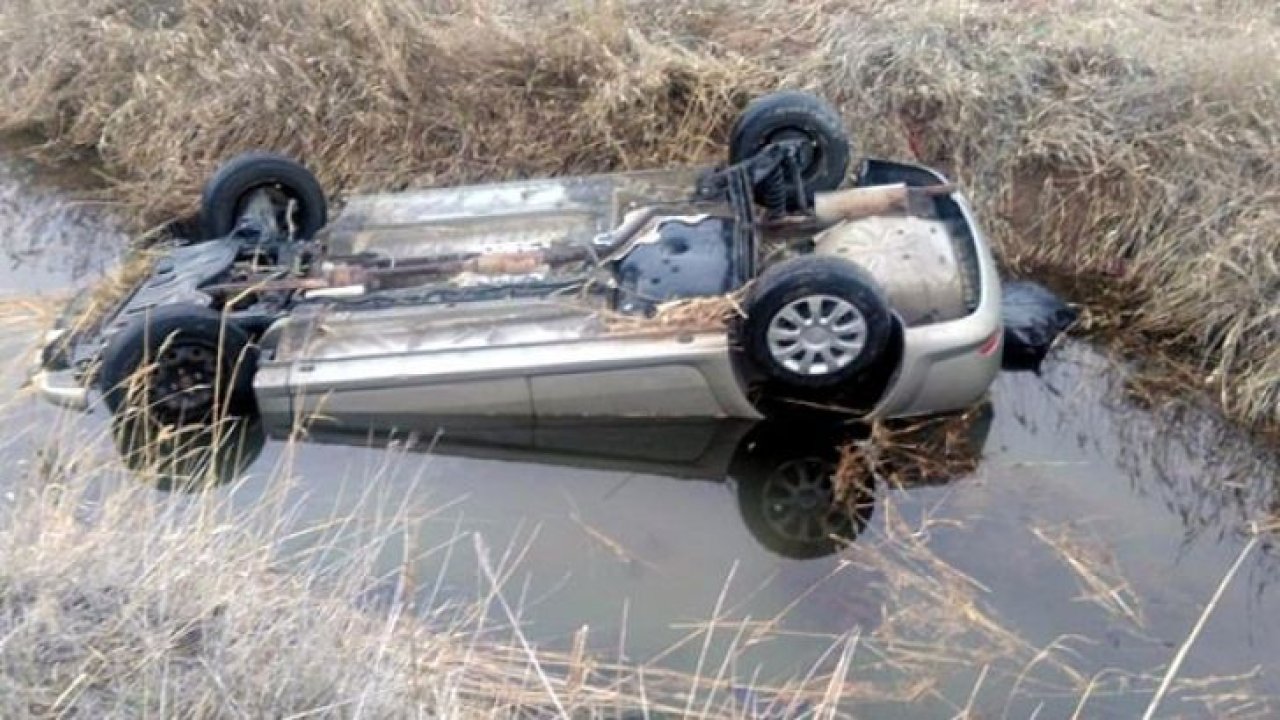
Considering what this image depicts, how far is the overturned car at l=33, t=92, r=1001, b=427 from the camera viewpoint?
626cm

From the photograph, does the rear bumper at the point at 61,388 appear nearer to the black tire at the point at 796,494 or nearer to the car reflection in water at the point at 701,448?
the car reflection in water at the point at 701,448

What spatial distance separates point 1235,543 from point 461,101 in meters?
5.35

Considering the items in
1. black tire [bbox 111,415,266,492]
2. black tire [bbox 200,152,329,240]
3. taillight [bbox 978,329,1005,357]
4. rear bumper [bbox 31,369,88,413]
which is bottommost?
black tire [bbox 111,415,266,492]

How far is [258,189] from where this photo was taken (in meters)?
7.70

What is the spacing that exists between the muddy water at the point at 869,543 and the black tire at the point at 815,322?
1.28 feet

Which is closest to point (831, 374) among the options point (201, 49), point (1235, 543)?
point (1235, 543)

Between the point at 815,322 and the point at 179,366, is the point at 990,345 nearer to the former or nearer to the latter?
the point at 815,322

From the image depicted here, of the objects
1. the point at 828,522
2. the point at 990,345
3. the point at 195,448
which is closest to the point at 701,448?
the point at 828,522

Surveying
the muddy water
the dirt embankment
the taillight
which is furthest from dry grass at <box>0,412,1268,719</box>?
the dirt embankment

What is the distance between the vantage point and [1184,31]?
8.93 metres

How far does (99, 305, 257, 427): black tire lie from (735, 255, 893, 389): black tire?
217 cm

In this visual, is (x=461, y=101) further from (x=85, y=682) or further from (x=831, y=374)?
(x=85, y=682)

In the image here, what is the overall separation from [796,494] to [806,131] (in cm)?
211

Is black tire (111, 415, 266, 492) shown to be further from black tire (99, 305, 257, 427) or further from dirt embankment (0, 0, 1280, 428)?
dirt embankment (0, 0, 1280, 428)
